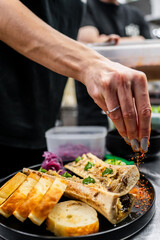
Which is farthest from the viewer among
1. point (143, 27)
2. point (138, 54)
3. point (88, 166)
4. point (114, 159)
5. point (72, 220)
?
point (143, 27)

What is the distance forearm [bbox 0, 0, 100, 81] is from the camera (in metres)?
1.03

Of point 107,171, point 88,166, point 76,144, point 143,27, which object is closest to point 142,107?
point 107,171

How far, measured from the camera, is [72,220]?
34.8 inches

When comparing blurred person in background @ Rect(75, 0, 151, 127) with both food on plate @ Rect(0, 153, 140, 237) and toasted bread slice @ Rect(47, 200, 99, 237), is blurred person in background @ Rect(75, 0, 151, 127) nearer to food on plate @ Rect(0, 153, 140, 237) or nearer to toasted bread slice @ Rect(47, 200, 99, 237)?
food on plate @ Rect(0, 153, 140, 237)

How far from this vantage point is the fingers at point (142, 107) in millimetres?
918

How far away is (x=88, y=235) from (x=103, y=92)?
52cm

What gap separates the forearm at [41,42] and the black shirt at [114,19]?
2.42 meters

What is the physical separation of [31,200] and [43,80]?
124 centimetres

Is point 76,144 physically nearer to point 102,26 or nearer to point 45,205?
point 45,205

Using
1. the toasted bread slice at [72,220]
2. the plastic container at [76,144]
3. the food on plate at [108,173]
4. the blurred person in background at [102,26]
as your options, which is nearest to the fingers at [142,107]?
the food on plate at [108,173]

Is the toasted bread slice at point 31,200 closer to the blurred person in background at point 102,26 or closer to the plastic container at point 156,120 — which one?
the plastic container at point 156,120

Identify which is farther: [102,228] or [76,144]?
[76,144]

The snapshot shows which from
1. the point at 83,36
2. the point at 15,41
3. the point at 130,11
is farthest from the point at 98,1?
the point at 15,41

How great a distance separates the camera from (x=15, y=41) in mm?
1165
